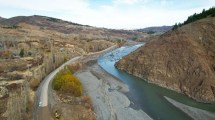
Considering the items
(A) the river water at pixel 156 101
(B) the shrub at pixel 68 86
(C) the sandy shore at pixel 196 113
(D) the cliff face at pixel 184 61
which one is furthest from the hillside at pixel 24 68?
(D) the cliff face at pixel 184 61

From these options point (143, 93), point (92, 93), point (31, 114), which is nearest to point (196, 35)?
point (143, 93)

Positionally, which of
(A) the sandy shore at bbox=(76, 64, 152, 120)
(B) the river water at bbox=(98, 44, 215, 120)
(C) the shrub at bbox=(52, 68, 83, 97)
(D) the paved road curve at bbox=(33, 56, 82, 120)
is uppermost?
(C) the shrub at bbox=(52, 68, 83, 97)

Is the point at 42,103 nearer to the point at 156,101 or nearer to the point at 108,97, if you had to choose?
the point at 108,97

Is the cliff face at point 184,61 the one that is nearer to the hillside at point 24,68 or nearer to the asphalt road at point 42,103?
the hillside at point 24,68

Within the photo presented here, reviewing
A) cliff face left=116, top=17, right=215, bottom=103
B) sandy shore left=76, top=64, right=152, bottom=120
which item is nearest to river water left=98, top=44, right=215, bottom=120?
sandy shore left=76, top=64, right=152, bottom=120

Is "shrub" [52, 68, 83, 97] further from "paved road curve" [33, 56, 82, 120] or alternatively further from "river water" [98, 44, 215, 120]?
"river water" [98, 44, 215, 120]

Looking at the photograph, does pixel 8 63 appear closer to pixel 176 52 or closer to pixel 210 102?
pixel 176 52
